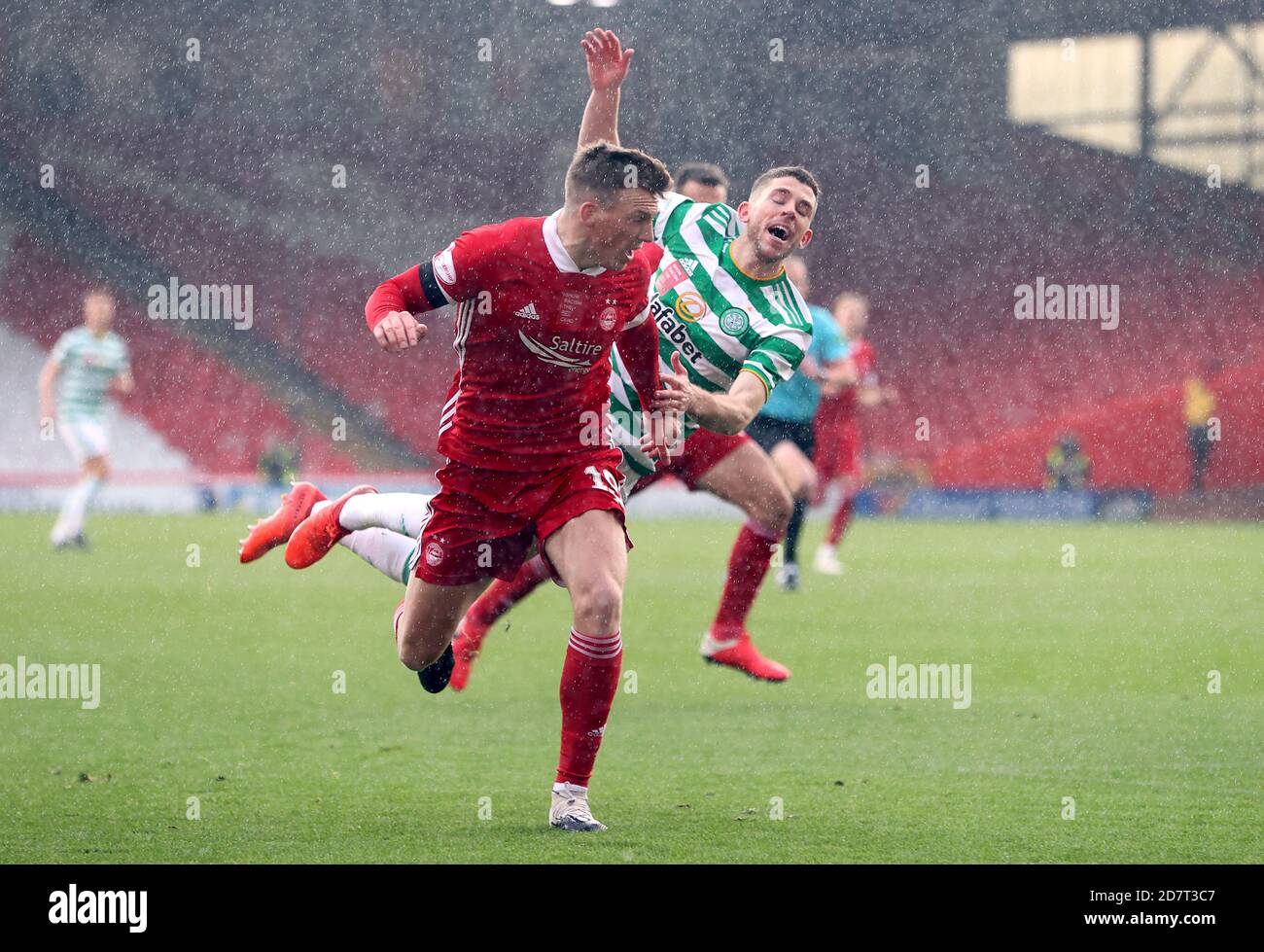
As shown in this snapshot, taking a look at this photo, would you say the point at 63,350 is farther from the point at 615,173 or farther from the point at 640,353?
the point at 615,173

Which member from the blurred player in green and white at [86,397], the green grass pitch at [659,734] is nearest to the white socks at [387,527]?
the green grass pitch at [659,734]

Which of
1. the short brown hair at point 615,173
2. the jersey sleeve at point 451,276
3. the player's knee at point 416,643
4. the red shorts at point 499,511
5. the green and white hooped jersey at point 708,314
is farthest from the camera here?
the green and white hooped jersey at point 708,314

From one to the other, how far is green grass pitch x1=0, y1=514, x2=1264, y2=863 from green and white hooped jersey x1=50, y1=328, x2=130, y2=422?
6.89 ft

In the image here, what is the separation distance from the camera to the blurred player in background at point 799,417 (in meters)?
8.98

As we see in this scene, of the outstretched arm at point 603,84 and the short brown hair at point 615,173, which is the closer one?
the short brown hair at point 615,173

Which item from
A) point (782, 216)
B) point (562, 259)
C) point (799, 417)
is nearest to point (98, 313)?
point (799, 417)

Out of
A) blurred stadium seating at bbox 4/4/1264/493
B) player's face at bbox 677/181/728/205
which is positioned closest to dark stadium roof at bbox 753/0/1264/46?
blurred stadium seating at bbox 4/4/1264/493

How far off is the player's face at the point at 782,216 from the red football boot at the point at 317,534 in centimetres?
156

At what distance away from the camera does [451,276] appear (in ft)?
13.3

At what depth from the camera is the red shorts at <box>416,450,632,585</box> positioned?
4.15 m

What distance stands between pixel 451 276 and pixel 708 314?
1.57 m

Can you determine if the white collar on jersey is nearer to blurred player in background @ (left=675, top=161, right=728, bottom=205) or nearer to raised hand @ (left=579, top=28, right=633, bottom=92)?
raised hand @ (left=579, top=28, right=633, bottom=92)

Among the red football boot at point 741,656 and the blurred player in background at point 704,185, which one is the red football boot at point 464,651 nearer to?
the red football boot at point 741,656

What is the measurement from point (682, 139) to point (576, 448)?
629 inches
